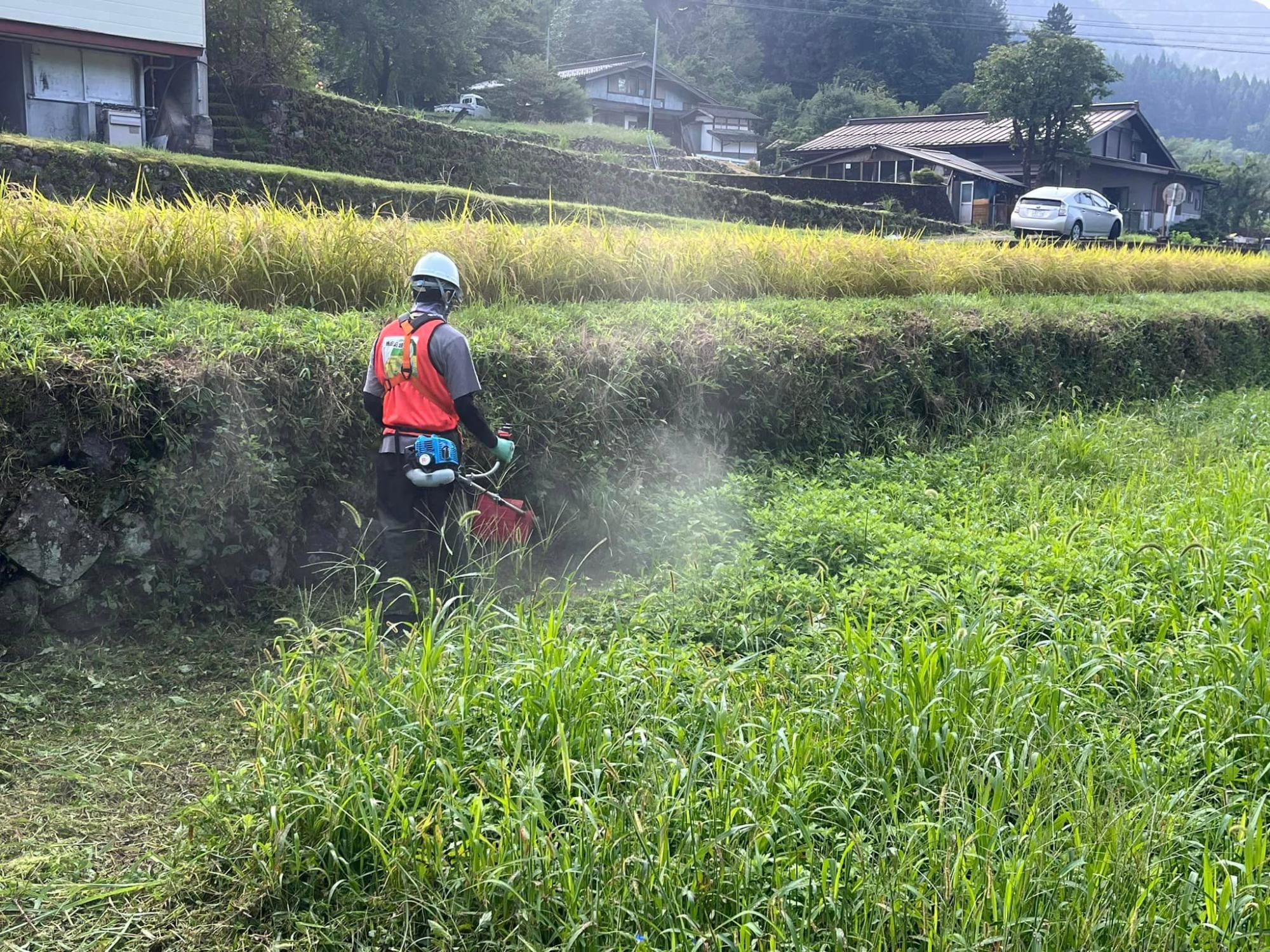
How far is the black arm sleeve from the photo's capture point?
15.9ft

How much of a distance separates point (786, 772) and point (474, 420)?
7.69 feet

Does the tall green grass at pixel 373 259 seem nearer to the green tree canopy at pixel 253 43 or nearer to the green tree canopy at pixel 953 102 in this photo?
the green tree canopy at pixel 253 43

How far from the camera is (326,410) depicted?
5344 mm

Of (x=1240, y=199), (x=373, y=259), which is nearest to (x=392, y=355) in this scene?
(x=373, y=259)

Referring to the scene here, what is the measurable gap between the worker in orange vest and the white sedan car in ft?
79.5

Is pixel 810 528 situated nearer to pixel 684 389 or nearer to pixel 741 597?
pixel 741 597

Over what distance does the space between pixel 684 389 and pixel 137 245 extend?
10.7 ft

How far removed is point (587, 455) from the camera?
19.9 feet

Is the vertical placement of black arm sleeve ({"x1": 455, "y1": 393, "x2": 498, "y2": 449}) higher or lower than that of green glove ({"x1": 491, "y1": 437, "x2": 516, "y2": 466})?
higher

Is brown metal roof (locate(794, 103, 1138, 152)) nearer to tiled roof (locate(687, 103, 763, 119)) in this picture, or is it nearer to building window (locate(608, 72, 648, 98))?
tiled roof (locate(687, 103, 763, 119))

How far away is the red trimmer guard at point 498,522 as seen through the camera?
512cm

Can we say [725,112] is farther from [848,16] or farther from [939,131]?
[848,16]

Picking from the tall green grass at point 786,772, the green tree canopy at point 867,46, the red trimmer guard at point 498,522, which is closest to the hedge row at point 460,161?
the red trimmer guard at point 498,522

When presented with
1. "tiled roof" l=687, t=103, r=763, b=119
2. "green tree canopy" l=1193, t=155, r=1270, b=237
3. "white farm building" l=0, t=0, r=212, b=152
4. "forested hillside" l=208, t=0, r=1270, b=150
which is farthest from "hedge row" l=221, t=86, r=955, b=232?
"green tree canopy" l=1193, t=155, r=1270, b=237
